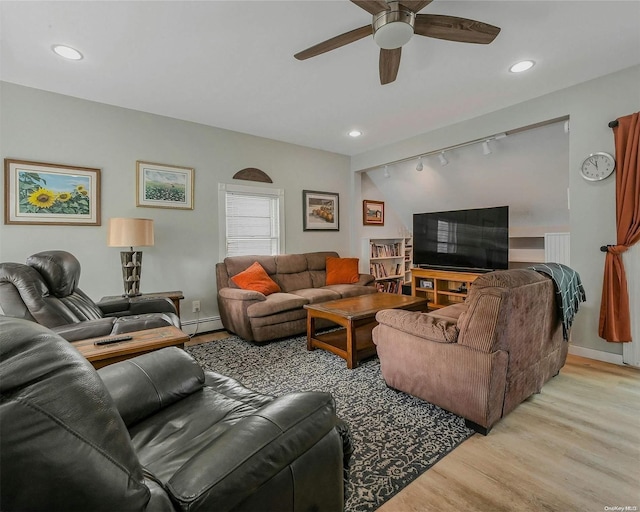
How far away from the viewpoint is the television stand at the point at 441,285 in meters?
4.78

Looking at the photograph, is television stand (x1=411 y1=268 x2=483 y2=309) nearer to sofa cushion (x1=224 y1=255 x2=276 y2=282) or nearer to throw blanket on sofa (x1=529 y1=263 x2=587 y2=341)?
throw blanket on sofa (x1=529 y1=263 x2=587 y2=341)

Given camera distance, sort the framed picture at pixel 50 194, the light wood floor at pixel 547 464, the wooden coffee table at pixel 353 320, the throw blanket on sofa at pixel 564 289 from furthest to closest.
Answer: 1. the framed picture at pixel 50 194
2. the wooden coffee table at pixel 353 320
3. the throw blanket on sofa at pixel 564 289
4. the light wood floor at pixel 547 464

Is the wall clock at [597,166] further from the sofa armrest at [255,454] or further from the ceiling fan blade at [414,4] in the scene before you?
the sofa armrest at [255,454]

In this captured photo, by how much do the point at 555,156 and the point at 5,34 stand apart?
524 cm

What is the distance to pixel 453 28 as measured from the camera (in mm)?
1924

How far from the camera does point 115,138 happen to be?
3457mm

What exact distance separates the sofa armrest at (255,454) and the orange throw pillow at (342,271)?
11.9 ft

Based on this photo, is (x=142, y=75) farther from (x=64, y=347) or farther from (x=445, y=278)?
(x=445, y=278)

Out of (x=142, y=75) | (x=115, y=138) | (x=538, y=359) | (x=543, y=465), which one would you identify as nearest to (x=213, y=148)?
(x=115, y=138)

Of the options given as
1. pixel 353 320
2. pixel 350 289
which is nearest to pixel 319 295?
pixel 350 289

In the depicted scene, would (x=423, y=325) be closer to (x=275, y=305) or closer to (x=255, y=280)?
(x=275, y=305)

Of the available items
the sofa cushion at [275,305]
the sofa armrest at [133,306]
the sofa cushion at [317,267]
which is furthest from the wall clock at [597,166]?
the sofa armrest at [133,306]

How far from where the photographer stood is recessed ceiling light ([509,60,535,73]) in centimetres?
267

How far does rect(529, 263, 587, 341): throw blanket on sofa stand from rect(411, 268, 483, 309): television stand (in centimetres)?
219
